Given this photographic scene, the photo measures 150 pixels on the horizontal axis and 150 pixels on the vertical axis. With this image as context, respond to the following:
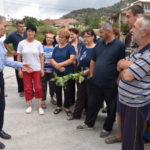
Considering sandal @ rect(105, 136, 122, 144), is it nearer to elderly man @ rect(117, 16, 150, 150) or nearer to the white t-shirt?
elderly man @ rect(117, 16, 150, 150)

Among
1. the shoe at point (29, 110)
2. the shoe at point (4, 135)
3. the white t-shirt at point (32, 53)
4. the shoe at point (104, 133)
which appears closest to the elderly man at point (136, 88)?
the shoe at point (104, 133)

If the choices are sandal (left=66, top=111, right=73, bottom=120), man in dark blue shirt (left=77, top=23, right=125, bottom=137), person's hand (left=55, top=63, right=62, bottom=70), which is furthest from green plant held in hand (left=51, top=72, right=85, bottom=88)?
sandal (left=66, top=111, right=73, bottom=120)

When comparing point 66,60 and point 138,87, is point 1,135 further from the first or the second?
point 138,87

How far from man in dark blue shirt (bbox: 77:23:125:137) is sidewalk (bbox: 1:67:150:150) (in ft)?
1.19

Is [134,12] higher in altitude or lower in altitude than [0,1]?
lower

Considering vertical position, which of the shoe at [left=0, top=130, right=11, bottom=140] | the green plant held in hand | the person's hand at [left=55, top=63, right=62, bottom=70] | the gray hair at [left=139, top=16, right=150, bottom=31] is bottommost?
the shoe at [left=0, top=130, right=11, bottom=140]

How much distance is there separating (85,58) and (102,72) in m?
0.82

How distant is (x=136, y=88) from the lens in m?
2.98

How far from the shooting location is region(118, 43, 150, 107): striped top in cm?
281

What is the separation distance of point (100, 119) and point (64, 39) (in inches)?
69.3

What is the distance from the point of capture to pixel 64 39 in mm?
5457

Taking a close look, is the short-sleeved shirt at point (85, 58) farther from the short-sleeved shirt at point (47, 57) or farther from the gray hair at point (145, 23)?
the gray hair at point (145, 23)

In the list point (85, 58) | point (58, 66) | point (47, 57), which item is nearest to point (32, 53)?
point (47, 57)

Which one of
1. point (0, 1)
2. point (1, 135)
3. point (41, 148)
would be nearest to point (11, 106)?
point (1, 135)
